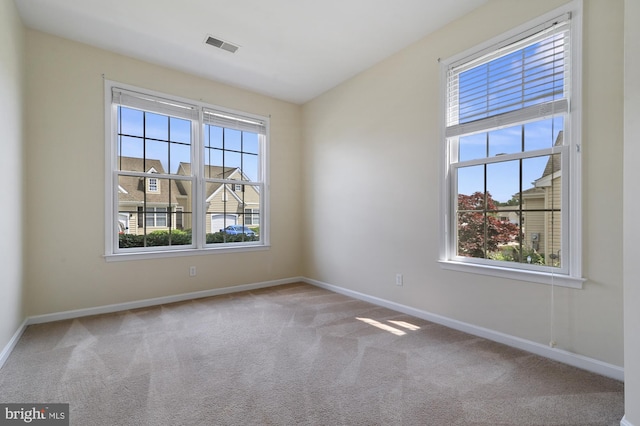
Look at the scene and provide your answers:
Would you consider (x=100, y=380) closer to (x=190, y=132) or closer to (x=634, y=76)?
(x=190, y=132)

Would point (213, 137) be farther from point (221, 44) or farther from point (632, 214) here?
point (632, 214)

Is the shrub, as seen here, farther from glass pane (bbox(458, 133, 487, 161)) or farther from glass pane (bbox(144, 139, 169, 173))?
glass pane (bbox(458, 133, 487, 161))

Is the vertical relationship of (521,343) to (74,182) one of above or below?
below

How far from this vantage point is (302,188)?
515cm

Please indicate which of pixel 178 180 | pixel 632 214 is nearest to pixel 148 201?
pixel 178 180

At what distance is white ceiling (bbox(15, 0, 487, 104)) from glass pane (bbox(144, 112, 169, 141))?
646 millimetres

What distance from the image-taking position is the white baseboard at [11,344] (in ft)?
7.58

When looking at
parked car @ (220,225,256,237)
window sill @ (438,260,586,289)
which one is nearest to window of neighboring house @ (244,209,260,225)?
parked car @ (220,225,256,237)

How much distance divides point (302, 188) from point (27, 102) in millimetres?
3413

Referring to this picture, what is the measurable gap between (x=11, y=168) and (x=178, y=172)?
5.41 feet

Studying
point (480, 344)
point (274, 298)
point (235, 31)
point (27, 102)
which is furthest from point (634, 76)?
point (27, 102)

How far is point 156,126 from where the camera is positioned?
3895mm

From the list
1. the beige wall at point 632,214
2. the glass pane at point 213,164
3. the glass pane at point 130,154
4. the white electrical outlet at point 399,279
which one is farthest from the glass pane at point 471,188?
the glass pane at point 130,154

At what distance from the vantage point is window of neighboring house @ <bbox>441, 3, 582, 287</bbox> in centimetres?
232
